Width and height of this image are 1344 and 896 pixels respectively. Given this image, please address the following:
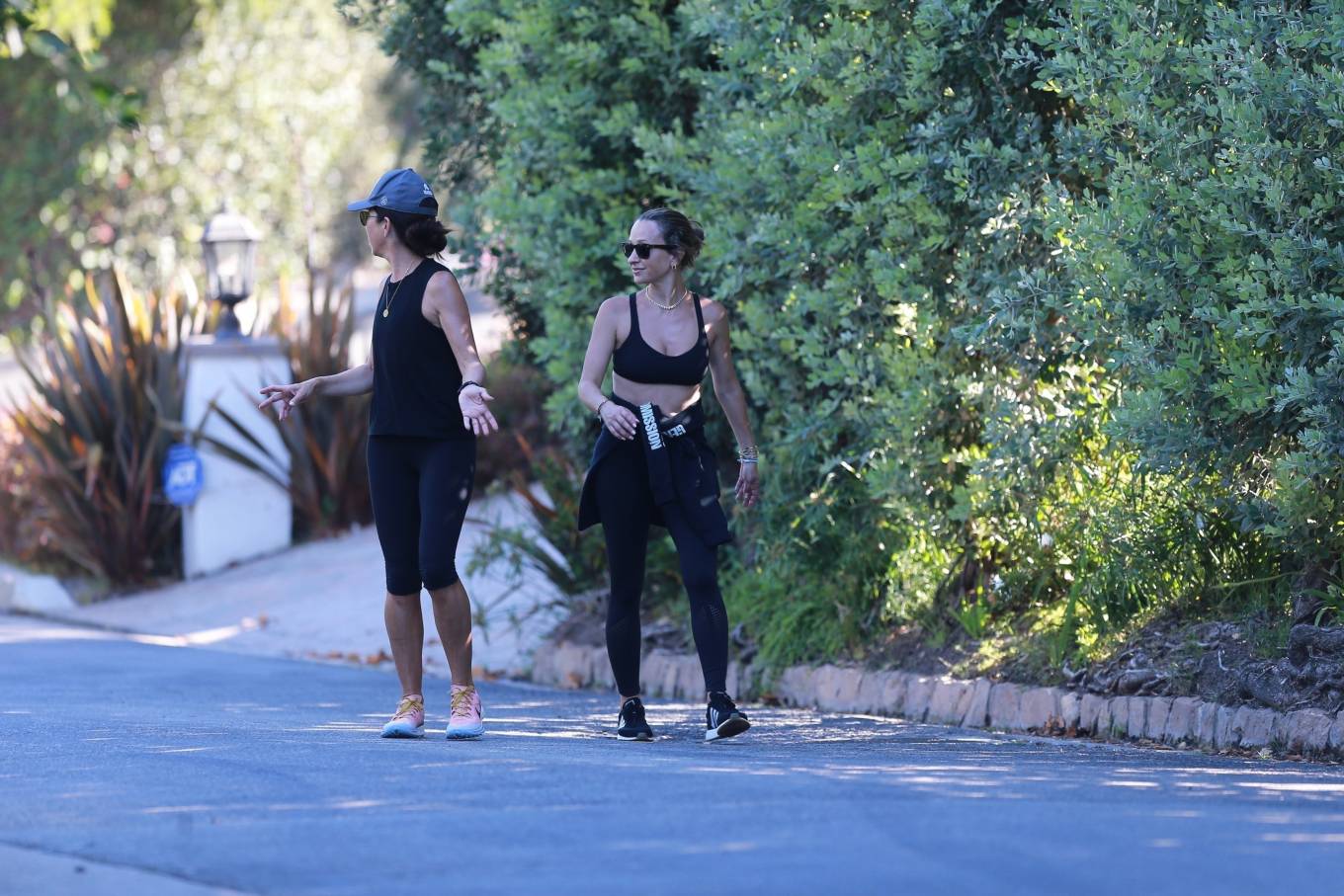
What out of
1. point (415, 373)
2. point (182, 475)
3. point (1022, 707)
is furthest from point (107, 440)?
point (1022, 707)

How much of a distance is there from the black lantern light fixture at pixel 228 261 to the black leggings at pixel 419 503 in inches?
364

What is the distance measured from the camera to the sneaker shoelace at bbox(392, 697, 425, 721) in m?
7.61

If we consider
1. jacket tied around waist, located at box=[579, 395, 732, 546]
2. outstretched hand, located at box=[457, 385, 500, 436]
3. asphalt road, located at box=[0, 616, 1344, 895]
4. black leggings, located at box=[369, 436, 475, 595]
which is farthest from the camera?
jacket tied around waist, located at box=[579, 395, 732, 546]

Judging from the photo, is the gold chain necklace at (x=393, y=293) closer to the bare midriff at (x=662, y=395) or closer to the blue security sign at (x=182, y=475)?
the bare midriff at (x=662, y=395)

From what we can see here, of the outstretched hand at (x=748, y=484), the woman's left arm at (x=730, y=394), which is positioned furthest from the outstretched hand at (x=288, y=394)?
the outstretched hand at (x=748, y=484)

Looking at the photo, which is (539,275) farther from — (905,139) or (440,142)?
(905,139)

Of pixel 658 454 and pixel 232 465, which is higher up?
pixel 232 465

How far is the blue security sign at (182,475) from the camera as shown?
16.2m

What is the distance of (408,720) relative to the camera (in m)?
7.59

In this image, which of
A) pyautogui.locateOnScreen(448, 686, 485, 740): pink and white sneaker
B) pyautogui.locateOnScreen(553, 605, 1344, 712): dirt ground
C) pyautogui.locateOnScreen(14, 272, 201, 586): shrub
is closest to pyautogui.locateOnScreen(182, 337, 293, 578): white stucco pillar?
pyautogui.locateOnScreen(14, 272, 201, 586): shrub

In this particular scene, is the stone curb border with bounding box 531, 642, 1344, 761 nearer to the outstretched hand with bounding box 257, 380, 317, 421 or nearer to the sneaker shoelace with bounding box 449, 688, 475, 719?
the sneaker shoelace with bounding box 449, 688, 475, 719

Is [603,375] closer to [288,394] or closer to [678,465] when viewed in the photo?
[678,465]

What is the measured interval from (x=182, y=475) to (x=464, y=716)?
9.15 m

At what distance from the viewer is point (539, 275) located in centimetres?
1183
